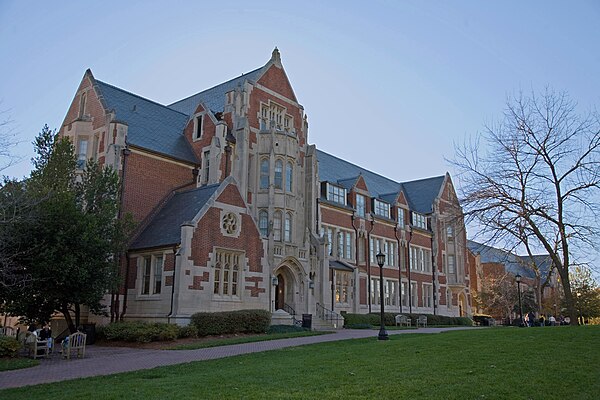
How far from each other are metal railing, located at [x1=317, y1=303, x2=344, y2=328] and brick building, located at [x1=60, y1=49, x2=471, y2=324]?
0.09 m

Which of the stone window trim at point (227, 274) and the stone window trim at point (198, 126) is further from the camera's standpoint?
the stone window trim at point (198, 126)

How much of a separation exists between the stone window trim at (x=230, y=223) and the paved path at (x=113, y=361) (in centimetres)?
676

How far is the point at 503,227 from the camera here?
2283 cm

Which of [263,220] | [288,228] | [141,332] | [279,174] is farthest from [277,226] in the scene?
[141,332]

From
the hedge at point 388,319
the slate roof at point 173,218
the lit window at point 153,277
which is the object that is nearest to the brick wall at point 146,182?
the slate roof at point 173,218

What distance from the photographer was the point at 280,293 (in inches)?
1293

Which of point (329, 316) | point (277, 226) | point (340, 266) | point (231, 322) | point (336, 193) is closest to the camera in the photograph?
point (231, 322)

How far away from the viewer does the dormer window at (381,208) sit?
155 feet

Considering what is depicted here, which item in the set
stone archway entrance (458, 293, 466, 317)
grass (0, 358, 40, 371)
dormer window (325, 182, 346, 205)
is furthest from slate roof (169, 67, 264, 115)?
stone archway entrance (458, 293, 466, 317)

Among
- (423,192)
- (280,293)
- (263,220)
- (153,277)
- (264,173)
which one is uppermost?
(423,192)

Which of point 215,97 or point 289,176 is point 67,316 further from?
point 215,97

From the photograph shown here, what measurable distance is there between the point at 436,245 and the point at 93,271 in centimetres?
3916

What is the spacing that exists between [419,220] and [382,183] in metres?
5.65

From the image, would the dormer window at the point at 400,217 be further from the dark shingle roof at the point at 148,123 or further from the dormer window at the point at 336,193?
the dark shingle roof at the point at 148,123
